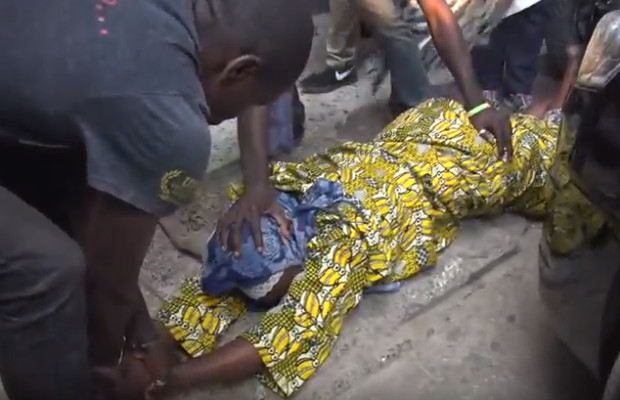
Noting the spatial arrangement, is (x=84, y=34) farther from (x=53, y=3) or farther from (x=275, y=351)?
(x=275, y=351)

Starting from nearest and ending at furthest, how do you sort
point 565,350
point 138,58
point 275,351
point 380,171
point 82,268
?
point 138,58 < point 82,268 < point 275,351 < point 565,350 < point 380,171

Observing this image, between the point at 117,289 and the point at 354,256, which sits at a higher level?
the point at 117,289

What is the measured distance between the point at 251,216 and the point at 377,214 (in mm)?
351

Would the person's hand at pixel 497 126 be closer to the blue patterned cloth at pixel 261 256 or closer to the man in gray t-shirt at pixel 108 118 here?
the blue patterned cloth at pixel 261 256

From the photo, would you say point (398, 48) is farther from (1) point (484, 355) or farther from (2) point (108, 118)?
(2) point (108, 118)

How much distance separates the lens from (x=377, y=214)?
2508 mm

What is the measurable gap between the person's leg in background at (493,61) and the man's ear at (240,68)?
2127 mm

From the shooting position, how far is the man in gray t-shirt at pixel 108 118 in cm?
147

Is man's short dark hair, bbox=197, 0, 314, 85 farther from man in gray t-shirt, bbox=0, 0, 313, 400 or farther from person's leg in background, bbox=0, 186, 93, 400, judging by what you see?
person's leg in background, bbox=0, 186, 93, 400

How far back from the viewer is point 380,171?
263cm

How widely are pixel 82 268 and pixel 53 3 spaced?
461 millimetres

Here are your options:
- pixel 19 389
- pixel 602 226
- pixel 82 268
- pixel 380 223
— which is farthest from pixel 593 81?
pixel 19 389

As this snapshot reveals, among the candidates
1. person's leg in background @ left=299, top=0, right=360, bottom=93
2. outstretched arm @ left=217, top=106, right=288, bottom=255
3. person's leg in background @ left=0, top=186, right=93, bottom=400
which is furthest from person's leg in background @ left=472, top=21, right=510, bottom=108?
person's leg in background @ left=0, top=186, right=93, bottom=400

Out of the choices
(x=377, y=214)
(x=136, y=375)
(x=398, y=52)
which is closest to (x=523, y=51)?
(x=398, y=52)
